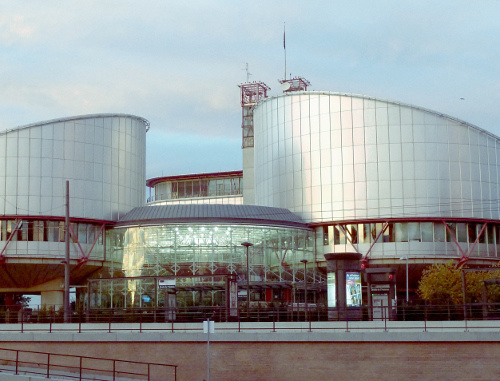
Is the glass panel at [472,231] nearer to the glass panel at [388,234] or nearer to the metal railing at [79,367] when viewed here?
the glass panel at [388,234]

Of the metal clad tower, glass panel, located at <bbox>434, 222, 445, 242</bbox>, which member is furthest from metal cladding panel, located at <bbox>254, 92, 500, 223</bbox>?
the metal clad tower

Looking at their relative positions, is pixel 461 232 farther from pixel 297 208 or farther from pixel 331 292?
pixel 331 292

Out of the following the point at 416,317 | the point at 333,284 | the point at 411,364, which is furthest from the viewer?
the point at 333,284

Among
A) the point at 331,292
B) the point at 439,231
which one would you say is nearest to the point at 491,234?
the point at 439,231

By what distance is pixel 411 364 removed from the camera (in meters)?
36.8

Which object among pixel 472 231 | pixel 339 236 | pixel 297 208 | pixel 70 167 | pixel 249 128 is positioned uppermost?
pixel 249 128

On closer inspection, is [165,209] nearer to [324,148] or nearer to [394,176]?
[324,148]

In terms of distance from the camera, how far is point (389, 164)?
81.8m

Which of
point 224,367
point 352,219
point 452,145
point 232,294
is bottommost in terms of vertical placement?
point 224,367

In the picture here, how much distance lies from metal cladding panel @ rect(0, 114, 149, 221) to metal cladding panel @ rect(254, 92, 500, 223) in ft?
59.5

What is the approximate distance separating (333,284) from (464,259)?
34220mm

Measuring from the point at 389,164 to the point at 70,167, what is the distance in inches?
1206

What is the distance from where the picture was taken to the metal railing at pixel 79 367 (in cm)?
3891

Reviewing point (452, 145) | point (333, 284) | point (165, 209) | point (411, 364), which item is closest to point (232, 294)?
point (333, 284)
